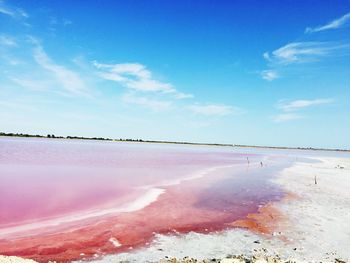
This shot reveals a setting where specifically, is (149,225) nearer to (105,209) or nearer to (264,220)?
(105,209)

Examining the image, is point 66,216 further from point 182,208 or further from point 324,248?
point 324,248

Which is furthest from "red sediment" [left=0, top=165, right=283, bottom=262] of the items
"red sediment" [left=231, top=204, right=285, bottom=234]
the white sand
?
the white sand

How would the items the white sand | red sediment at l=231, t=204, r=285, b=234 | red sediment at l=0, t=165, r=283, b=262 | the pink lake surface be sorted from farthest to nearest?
red sediment at l=231, t=204, r=285, b=234 < the pink lake surface < red sediment at l=0, t=165, r=283, b=262 < the white sand

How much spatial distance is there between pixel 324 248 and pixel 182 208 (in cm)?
624

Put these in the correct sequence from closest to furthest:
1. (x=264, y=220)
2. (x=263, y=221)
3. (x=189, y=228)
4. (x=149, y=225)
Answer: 1. (x=189, y=228)
2. (x=149, y=225)
3. (x=263, y=221)
4. (x=264, y=220)

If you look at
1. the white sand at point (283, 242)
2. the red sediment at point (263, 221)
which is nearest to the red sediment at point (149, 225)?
the red sediment at point (263, 221)

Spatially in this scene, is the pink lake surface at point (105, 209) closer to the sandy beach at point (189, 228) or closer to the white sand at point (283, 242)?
the sandy beach at point (189, 228)

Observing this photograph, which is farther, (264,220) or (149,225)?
(264,220)

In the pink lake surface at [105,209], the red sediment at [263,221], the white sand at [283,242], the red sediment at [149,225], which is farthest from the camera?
the red sediment at [263,221]

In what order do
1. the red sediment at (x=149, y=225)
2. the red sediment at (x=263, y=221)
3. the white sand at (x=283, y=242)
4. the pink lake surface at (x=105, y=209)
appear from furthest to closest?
the red sediment at (x=263, y=221), the pink lake surface at (x=105, y=209), the red sediment at (x=149, y=225), the white sand at (x=283, y=242)

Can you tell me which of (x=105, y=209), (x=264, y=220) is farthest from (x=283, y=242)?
(x=105, y=209)

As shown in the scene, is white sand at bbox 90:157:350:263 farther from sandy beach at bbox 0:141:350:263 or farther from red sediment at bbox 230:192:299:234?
red sediment at bbox 230:192:299:234

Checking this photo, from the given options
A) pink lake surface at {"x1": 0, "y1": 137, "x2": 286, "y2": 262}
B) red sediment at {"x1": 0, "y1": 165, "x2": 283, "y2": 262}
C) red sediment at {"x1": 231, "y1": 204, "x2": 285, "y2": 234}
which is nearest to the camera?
red sediment at {"x1": 0, "y1": 165, "x2": 283, "y2": 262}

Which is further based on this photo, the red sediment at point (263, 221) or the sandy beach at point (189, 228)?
the red sediment at point (263, 221)
